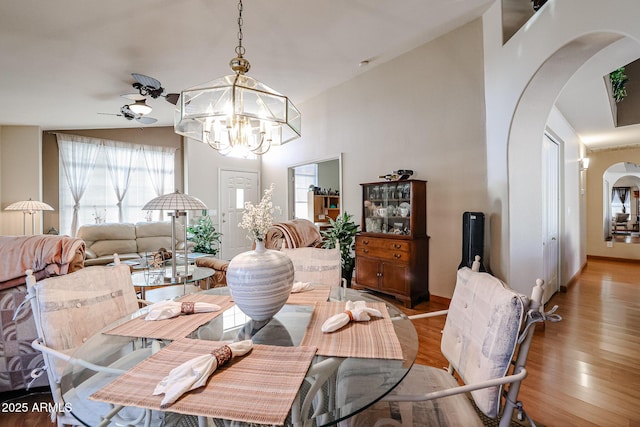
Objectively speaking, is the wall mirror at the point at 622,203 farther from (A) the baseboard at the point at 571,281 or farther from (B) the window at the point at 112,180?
(B) the window at the point at 112,180

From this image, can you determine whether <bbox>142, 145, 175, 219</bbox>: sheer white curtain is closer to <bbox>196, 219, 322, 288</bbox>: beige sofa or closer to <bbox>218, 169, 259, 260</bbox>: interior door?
<bbox>218, 169, 259, 260</bbox>: interior door

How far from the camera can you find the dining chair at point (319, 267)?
7.32 feet

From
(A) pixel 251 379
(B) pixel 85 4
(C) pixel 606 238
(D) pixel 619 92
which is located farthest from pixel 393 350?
(C) pixel 606 238

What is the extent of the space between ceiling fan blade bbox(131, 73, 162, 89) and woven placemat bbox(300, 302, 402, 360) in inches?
134

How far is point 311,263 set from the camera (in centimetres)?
226

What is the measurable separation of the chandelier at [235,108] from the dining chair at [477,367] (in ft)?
4.38

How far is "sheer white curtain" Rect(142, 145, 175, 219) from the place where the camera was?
22.1 ft

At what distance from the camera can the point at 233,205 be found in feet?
22.9

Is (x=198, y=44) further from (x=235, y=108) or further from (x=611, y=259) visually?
(x=611, y=259)

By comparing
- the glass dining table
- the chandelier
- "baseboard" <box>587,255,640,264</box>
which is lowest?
"baseboard" <box>587,255,640,264</box>

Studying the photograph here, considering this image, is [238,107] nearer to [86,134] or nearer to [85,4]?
[85,4]

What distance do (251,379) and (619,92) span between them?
235 inches

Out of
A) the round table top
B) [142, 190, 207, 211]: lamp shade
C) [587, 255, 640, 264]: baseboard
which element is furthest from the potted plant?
[587, 255, 640, 264]: baseboard

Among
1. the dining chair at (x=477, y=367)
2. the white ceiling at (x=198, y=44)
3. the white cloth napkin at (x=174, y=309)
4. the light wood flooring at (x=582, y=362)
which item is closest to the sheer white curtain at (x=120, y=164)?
the white ceiling at (x=198, y=44)
